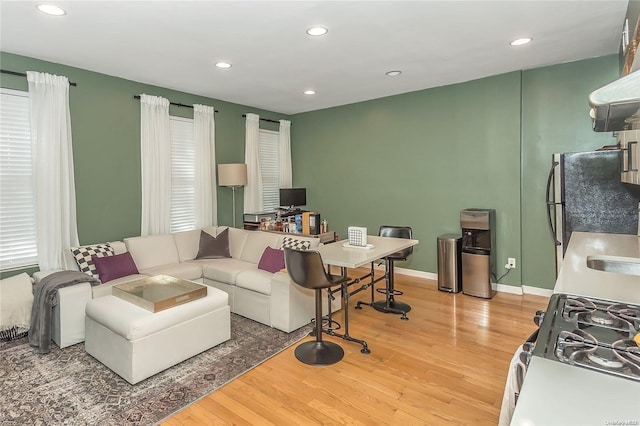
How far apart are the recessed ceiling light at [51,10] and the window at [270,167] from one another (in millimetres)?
3619

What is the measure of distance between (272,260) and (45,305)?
6.92ft

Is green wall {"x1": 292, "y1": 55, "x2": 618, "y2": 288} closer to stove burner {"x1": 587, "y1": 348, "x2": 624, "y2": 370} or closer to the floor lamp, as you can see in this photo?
the floor lamp

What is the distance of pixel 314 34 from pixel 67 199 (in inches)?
125

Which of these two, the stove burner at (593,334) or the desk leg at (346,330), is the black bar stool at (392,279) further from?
the stove burner at (593,334)

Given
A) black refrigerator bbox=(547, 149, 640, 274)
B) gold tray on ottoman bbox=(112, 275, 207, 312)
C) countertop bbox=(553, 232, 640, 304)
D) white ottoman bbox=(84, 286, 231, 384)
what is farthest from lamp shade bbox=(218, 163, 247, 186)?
countertop bbox=(553, 232, 640, 304)

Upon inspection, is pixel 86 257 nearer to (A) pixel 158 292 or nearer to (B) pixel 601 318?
(A) pixel 158 292

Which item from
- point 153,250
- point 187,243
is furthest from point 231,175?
point 153,250

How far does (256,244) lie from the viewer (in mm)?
4613

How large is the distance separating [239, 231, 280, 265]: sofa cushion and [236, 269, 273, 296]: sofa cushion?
51 centimetres

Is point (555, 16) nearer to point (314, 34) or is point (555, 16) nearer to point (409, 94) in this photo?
point (314, 34)

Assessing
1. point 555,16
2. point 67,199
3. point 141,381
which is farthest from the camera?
point 67,199

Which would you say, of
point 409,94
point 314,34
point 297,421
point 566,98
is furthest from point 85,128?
point 566,98

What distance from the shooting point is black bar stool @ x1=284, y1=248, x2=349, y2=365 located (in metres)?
2.75

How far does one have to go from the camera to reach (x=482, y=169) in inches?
185
